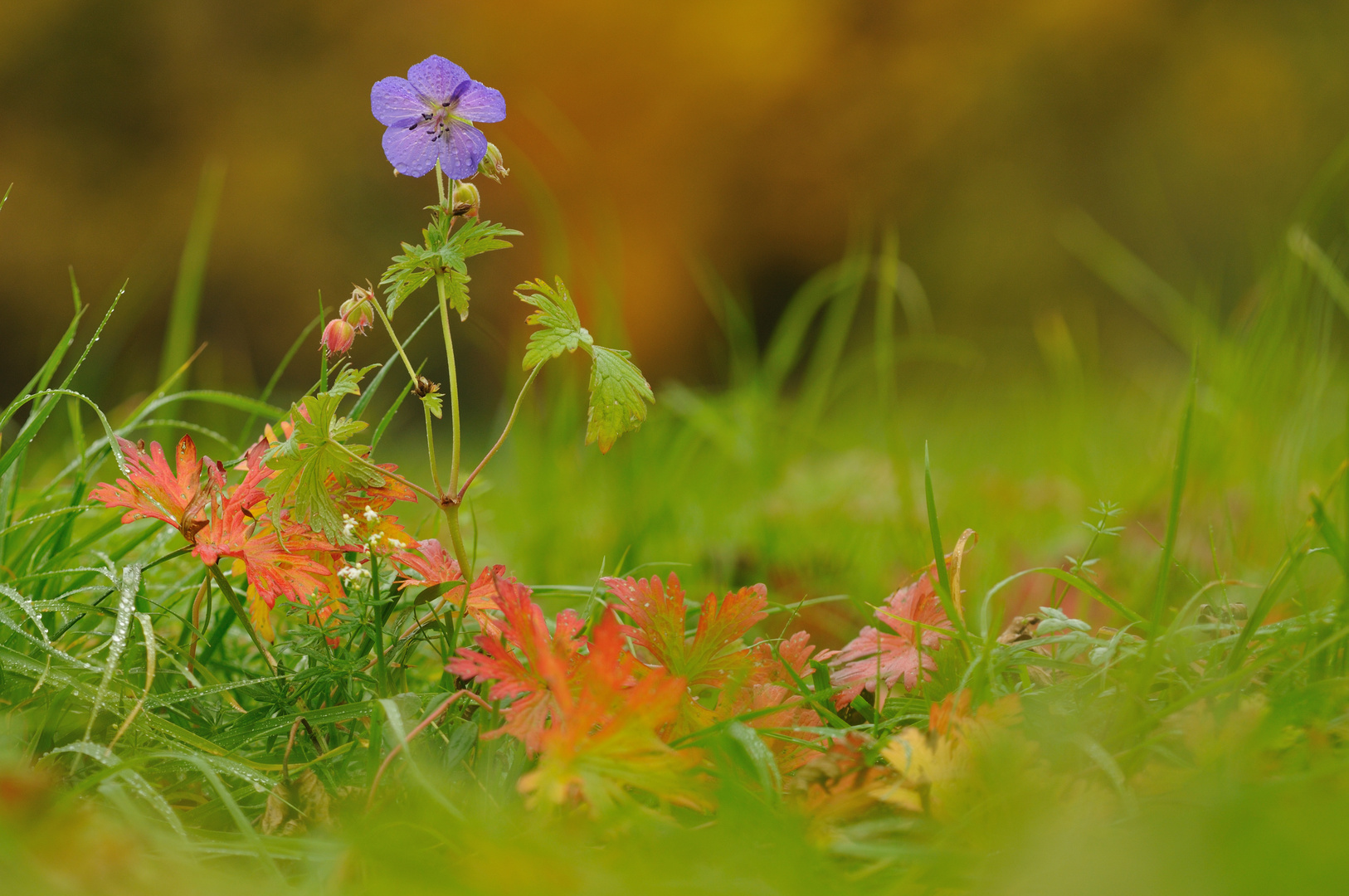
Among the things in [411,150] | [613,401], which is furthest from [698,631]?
[411,150]

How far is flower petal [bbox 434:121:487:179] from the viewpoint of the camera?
65 centimetres

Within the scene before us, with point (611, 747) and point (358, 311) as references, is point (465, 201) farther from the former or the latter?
point (611, 747)

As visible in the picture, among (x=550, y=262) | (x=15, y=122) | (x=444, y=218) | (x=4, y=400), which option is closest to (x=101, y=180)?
(x=15, y=122)

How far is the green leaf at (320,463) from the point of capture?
61 centimetres

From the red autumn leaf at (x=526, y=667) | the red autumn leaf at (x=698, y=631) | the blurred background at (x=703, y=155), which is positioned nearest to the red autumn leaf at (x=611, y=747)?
the red autumn leaf at (x=526, y=667)

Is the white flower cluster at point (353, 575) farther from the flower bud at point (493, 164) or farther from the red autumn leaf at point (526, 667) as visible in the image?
the flower bud at point (493, 164)

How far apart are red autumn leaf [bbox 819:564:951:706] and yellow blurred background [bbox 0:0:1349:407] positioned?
11.6 ft

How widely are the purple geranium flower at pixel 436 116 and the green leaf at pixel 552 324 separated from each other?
10 cm

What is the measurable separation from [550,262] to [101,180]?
3923mm

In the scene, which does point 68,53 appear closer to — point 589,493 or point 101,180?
point 101,180

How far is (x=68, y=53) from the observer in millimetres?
4344

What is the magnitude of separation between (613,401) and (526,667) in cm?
18

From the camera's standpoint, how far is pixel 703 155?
5.12 m

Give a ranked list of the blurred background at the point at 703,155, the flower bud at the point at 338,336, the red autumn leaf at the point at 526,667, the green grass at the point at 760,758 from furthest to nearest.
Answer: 1. the blurred background at the point at 703,155
2. the flower bud at the point at 338,336
3. the red autumn leaf at the point at 526,667
4. the green grass at the point at 760,758
